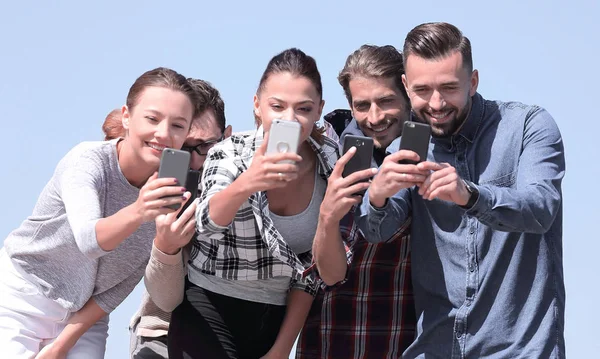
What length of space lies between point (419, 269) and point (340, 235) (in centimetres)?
50

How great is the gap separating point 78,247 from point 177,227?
0.84 meters

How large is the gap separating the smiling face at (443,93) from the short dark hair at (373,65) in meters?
0.81

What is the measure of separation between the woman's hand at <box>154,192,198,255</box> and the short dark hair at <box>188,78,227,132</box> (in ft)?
3.97

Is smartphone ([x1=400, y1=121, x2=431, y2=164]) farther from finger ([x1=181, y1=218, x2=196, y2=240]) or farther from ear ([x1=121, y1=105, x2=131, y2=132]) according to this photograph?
ear ([x1=121, y1=105, x2=131, y2=132])

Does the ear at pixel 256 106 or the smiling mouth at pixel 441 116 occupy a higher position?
the ear at pixel 256 106

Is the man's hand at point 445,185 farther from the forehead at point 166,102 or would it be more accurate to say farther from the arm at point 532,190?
the forehead at point 166,102

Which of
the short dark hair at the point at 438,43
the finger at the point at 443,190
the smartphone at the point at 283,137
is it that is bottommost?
the finger at the point at 443,190

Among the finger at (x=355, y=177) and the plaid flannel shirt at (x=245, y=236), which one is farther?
the plaid flannel shirt at (x=245, y=236)

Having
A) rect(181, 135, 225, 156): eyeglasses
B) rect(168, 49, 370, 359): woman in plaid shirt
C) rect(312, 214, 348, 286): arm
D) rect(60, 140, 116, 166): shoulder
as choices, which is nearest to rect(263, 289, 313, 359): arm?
rect(168, 49, 370, 359): woman in plaid shirt

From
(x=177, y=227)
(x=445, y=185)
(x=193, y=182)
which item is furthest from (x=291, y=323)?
(x=445, y=185)

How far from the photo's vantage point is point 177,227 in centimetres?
514

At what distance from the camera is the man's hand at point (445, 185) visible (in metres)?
4.34

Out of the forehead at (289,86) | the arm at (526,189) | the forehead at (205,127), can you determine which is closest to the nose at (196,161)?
the forehead at (205,127)

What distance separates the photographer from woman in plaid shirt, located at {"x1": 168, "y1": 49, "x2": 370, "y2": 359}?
5207 mm
